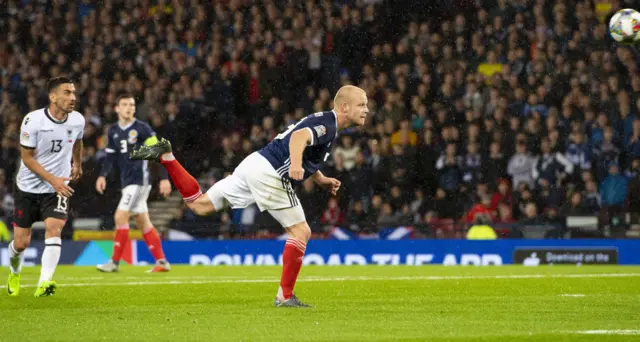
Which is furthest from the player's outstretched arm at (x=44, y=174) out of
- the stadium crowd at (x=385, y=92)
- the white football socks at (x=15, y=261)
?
the stadium crowd at (x=385, y=92)

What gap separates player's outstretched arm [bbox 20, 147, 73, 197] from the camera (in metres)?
11.1

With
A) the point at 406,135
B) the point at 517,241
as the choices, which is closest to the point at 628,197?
the point at 517,241

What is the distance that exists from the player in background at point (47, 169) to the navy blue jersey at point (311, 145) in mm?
2524

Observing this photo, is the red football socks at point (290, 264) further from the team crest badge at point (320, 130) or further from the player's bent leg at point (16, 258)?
the player's bent leg at point (16, 258)

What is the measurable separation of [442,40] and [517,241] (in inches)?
233

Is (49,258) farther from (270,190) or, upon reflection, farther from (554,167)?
(554,167)

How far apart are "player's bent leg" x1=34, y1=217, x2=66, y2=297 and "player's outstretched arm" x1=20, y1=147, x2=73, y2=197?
18.5 inches

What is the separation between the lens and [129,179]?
16.9 metres

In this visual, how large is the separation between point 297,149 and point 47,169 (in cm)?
359

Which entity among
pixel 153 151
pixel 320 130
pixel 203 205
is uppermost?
pixel 320 130

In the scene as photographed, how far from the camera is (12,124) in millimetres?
24719

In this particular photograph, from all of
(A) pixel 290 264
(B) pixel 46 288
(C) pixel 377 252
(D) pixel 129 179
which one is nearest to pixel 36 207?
(B) pixel 46 288

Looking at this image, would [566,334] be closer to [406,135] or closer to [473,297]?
[473,297]

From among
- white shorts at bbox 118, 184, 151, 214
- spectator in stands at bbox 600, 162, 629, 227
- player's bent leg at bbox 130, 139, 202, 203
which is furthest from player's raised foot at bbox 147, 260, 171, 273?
spectator in stands at bbox 600, 162, 629, 227
